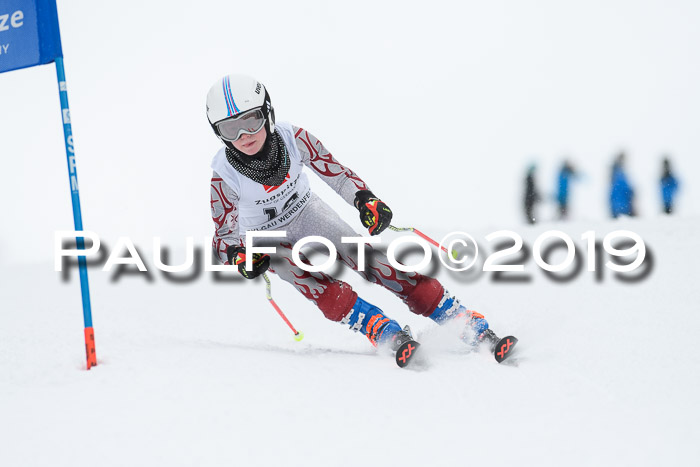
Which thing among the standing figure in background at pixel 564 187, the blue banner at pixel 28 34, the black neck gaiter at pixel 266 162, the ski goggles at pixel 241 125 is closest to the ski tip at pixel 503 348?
the black neck gaiter at pixel 266 162

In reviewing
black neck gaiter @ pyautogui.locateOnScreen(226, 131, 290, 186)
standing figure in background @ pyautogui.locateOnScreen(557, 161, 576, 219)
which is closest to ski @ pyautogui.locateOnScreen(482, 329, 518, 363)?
black neck gaiter @ pyautogui.locateOnScreen(226, 131, 290, 186)

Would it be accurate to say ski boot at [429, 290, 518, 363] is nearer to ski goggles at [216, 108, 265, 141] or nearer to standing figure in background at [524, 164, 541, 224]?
ski goggles at [216, 108, 265, 141]

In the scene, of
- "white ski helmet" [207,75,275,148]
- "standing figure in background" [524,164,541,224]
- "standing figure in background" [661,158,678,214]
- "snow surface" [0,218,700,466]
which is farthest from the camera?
"standing figure in background" [524,164,541,224]

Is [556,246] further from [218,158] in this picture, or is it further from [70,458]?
[70,458]

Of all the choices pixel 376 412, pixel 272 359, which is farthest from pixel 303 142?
pixel 376 412

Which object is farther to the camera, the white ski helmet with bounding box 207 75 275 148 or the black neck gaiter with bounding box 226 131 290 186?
the black neck gaiter with bounding box 226 131 290 186

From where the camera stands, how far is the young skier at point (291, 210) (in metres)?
3.68

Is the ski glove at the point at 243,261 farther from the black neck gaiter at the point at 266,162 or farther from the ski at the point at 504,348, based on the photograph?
the ski at the point at 504,348

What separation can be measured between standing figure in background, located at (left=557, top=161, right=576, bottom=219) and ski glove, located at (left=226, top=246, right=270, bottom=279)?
8169mm

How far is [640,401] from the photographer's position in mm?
Result: 2797

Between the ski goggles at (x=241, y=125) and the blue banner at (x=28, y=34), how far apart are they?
37.4 inches

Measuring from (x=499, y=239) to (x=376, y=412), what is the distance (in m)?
5.91

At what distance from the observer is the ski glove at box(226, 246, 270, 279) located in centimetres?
374

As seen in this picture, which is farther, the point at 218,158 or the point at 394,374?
the point at 218,158
